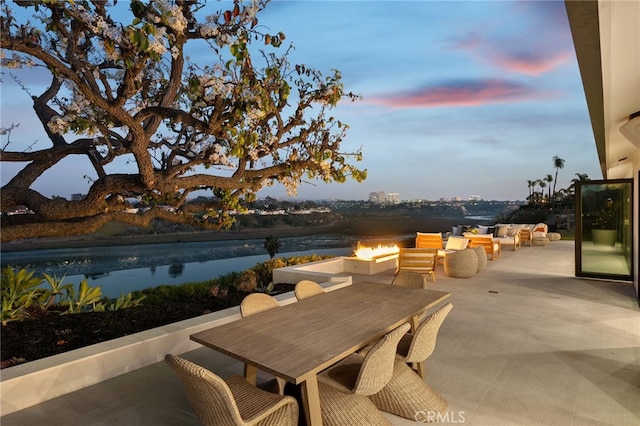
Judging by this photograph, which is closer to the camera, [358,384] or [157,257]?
[358,384]

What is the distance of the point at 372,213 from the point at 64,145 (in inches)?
797

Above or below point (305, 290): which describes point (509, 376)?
below

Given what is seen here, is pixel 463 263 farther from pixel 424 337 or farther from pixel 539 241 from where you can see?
pixel 539 241

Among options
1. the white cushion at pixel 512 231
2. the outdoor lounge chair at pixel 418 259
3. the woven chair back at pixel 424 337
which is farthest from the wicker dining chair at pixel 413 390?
the white cushion at pixel 512 231

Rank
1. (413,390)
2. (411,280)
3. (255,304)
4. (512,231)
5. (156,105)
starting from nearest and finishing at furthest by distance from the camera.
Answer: (413,390), (255,304), (156,105), (411,280), (512,231)

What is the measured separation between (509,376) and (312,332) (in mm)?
2028

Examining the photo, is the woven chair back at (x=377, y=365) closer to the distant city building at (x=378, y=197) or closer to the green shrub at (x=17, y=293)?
the green shrub at (x=17, y=293)

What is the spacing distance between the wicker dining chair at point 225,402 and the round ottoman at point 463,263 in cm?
631

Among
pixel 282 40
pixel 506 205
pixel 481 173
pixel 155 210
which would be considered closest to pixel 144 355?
pixel 155 210

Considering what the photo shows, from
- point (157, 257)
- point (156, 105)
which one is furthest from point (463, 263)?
point (157, 257)

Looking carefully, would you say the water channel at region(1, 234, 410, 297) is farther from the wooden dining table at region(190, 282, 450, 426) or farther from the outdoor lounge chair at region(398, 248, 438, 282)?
the wooden dining table at region(190, 282, 450, 426)

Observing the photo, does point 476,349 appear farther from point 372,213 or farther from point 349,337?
point 372,213

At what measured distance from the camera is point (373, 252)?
29.6 ft

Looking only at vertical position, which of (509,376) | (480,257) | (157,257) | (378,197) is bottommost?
(157,257)
